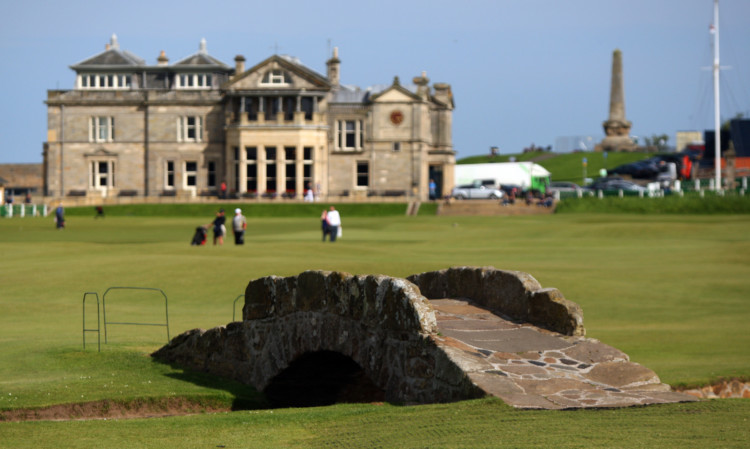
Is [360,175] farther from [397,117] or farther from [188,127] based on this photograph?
[188,127]

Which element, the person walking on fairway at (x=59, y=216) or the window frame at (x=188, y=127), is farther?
the window frame at (x=188, y=127)

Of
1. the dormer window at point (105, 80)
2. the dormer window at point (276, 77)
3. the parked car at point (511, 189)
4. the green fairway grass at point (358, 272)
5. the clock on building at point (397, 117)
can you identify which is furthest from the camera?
the parked car at point (511, 189)

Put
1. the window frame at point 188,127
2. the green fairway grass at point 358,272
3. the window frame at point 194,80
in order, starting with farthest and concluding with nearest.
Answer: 1. the window frame at point 194,80
2. the window frame at point 188,127
3. the green fairway grass at point 358,272

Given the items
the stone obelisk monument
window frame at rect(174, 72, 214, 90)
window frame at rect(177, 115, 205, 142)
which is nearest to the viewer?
window frame at rect(177, 115, 205, 142)

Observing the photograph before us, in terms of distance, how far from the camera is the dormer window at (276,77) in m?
84.2

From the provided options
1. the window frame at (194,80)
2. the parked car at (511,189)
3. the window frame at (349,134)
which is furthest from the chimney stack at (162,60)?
the parked car at (511,189)

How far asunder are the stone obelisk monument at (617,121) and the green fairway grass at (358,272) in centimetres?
6263

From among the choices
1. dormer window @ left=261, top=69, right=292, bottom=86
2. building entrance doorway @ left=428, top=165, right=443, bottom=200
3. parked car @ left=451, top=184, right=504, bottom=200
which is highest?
dormer window @ left=261, top=69, right=292, bottom=86

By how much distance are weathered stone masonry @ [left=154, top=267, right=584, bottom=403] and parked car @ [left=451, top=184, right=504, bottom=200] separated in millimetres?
69415

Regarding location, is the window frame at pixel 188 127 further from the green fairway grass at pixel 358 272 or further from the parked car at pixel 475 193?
the green fairway grass at pixel 358 272

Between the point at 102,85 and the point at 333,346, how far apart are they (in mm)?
80887

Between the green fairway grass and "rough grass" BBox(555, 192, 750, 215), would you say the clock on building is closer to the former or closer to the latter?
"rough grass" BBox(555, 192, 750, 215)

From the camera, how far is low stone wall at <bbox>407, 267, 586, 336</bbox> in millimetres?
13953

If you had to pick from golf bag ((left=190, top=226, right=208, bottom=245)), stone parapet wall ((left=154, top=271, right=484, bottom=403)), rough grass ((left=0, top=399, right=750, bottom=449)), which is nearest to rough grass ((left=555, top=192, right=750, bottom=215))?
golf bag ((left=190, top=226, right=208, bottom=245))
